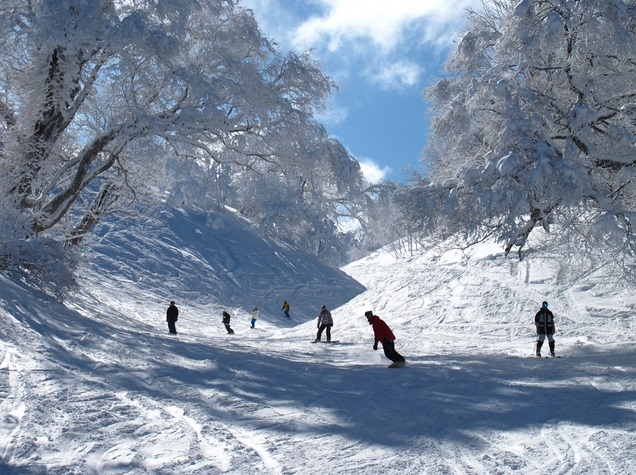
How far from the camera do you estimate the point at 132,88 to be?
43.7 ft

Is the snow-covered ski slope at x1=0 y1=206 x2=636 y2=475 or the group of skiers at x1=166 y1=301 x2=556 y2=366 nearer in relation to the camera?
the snow-covered ski slope at x1=0 y1=206 x2=636 y2=475

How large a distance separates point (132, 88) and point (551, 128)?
9534mm

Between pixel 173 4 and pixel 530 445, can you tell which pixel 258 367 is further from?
pixel 173 4

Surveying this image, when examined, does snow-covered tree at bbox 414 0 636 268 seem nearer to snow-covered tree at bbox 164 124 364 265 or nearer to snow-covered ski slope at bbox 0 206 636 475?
snow-covered ski slope at bbox 0 206 636 475

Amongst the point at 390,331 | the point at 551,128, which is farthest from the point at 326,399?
the point at 551,128

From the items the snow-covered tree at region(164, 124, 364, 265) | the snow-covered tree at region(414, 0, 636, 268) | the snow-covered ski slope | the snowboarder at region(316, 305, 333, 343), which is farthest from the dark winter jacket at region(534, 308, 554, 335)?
the snow-covered tree at region(164, 124, 364, 265)

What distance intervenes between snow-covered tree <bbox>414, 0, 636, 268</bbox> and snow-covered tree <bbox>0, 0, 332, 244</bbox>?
17.0 ft

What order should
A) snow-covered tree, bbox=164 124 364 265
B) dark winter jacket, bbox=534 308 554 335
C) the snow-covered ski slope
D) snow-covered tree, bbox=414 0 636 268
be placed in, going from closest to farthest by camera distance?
the snow-covered ski slope → snow-covered tree, bbox=414 0 636 268 → dark winter jacket, bbox=534 308 554 335 → snow-covered tree, bbox=164 124 364 265

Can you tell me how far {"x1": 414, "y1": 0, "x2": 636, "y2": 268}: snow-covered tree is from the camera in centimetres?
1048

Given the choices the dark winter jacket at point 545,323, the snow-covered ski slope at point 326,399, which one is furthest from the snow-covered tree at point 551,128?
the snow-covered ski slope at point 326,399

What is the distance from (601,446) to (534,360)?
6752 mm

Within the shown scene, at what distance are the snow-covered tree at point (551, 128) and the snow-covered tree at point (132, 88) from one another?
5.18 metres

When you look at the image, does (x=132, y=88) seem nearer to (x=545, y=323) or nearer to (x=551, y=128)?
(x=551, y=128)

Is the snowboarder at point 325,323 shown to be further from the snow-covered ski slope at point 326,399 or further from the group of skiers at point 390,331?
the snow-covered ski slope at point 326,399
